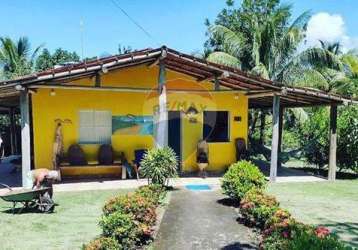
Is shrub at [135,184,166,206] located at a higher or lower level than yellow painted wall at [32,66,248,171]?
lower

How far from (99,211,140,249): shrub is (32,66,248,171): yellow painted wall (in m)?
7.77

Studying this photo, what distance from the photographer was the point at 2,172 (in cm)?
1498

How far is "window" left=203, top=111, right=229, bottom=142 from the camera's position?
15109 mm

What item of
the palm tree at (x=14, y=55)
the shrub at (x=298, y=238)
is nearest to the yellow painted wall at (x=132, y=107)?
the shrub at (x=298, y=238)

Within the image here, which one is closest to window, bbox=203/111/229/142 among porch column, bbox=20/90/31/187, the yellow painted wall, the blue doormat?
the yellow painted wall

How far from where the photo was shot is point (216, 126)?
15289 mm

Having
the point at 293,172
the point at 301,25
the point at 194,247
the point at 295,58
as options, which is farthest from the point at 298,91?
the point at 301,25

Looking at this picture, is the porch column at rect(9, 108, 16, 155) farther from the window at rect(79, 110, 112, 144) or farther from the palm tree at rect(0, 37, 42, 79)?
the palm tree at rect(0, 37, 42, 79)

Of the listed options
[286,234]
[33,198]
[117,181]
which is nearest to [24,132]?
[33,198]

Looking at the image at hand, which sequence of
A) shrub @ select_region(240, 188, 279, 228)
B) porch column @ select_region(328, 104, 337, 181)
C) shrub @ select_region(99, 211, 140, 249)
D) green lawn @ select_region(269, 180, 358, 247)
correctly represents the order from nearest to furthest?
1. shrub @ select_region(99, 211, 140, 249)
2. shrub @ select_region(240, 188, 279, 228)
3. green lawn @ select_region(269, 180, 358, 247)
4. porch column @ select_region(328, 104, 337, 181)

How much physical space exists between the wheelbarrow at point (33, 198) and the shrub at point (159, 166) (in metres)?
2.90

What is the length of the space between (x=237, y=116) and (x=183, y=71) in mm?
2878

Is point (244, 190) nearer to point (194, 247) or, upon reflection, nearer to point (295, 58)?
point (194, 247)

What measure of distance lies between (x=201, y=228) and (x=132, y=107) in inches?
293
